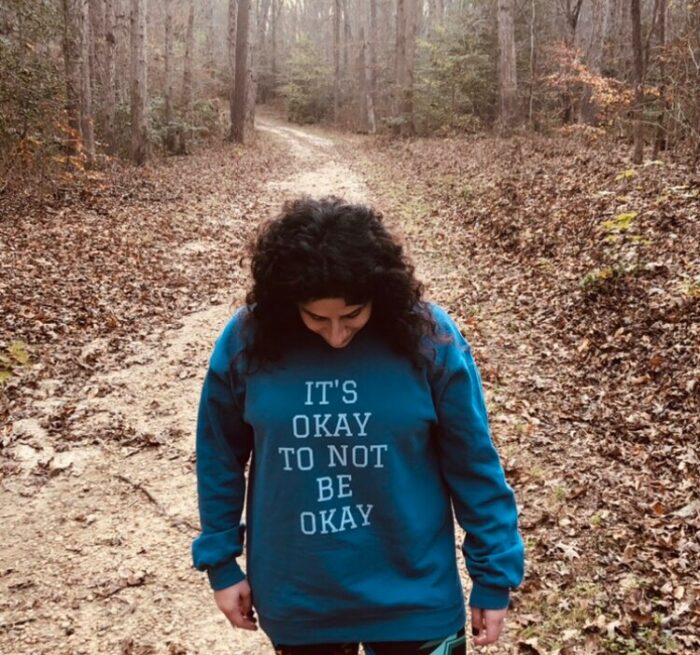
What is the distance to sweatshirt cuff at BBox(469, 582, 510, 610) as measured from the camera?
6.08 ft

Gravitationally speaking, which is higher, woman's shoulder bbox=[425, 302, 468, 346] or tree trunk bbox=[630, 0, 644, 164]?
tree trunk bbox=[630, 0, 644, 164]

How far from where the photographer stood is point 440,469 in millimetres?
1886

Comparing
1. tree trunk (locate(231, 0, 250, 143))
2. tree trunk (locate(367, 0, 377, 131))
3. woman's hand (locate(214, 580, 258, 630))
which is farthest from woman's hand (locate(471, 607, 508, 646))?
tree trunk (locate(367, 0, 377, 131))

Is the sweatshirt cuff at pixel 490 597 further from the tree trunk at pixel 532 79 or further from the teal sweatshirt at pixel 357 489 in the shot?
the tree trunk at pixel 532 79

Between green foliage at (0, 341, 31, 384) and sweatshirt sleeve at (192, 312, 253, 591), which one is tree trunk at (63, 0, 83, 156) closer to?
green foliage at (0, 341, 31, 384)

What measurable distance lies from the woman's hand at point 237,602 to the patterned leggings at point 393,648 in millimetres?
132

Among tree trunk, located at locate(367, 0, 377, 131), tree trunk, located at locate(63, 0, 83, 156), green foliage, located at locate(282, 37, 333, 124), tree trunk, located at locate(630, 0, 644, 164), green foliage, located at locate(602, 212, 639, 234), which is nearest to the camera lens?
green foliage, located at locate(602, 212, 639, 234)

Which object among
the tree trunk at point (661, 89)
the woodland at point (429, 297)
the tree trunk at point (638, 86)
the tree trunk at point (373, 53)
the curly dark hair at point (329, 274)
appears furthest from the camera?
the tree trunk at point (373, 53)

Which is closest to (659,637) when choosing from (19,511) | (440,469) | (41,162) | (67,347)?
(440,469)

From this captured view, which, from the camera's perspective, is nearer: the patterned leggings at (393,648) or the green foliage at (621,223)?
the patterned leggings at (393,648)

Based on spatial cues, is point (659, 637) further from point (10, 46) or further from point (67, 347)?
point (10, 46)

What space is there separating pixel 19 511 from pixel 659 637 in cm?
432

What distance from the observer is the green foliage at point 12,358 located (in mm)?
6695

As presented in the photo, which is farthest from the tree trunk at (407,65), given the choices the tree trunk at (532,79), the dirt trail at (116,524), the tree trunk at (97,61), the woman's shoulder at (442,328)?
the woman's shoulder at (442,328)
